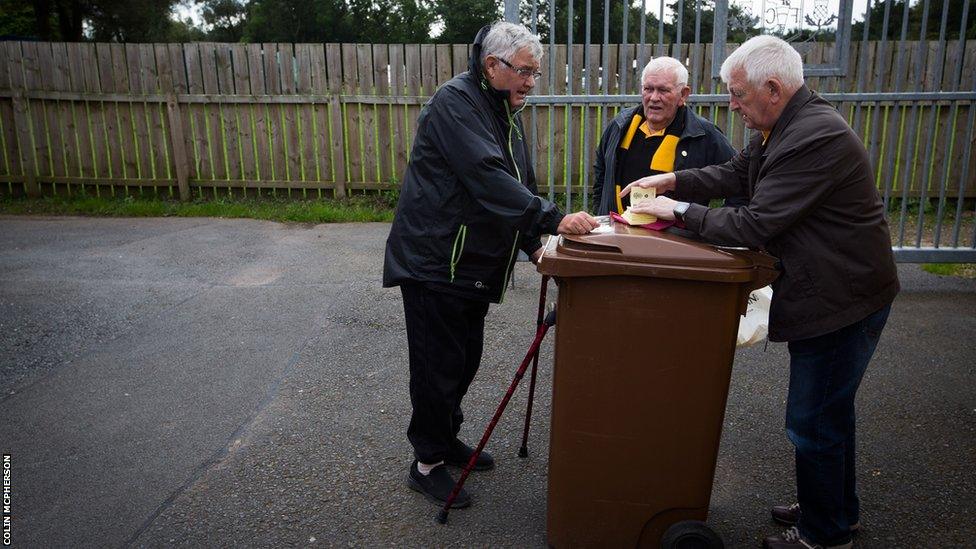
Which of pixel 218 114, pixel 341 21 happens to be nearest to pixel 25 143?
pixel 218 114

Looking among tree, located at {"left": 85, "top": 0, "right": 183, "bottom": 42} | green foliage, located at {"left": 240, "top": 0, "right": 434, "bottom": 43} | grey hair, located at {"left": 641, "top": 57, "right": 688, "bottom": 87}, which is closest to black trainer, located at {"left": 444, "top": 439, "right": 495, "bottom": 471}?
grey hair, located at {"left": 641, "top": 57, "right": 688, "bottom": 87}

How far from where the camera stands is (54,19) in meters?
19.7

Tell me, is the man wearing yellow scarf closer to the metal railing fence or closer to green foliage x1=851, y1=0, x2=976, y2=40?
the metal railing fence

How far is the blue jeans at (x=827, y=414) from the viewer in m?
2.46

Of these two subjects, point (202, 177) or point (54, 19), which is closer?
point (202, 177)

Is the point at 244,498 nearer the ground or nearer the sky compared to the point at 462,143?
nearer the ground

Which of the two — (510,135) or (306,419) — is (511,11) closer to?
(510,135)

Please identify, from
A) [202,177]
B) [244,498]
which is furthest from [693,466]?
[202,177]

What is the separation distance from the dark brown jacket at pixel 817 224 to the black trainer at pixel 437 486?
4.93 feet

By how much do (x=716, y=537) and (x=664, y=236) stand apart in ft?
3.60

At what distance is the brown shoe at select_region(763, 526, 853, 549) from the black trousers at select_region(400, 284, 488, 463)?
137 centimetres

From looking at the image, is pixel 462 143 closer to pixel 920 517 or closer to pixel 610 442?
pixel 610 442

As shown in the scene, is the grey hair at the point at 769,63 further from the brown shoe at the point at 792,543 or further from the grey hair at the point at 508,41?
the brown shoe at the point at 792,543

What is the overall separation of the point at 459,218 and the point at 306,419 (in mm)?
1651
